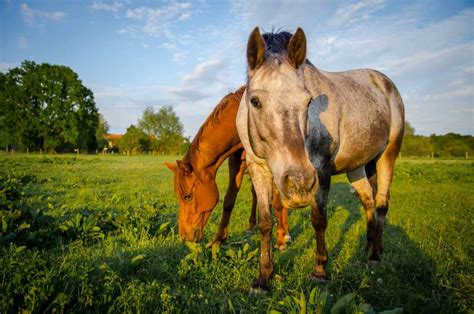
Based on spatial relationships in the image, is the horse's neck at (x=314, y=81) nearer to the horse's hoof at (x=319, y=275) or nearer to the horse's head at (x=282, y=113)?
the horse's head at (x=282, y=113)

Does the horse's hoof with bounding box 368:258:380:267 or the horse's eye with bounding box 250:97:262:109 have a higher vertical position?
the horse's eye with bounding box 250:97:262:109

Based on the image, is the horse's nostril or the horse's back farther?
the horse's back

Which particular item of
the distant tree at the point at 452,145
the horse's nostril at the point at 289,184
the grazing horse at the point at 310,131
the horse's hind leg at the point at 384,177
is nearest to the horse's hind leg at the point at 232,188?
the grazing horse at the point at 310,131

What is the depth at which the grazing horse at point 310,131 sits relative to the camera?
7.70 ft

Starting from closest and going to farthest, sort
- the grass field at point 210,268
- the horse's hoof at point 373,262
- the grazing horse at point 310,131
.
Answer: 1. the grass field at point 210,268
2. the grazing horse at point 310,131
3. the horse's hoof at point 373,262

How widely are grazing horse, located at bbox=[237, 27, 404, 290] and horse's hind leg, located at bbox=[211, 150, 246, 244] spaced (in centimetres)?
127

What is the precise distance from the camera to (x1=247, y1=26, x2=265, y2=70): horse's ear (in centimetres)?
258

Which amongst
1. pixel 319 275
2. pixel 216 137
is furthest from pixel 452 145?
pixel 319 275

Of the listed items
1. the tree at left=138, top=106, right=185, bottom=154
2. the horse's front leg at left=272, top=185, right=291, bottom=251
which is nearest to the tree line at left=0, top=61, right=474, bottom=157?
the tree at left=138, top=106, right=185, bottom=154

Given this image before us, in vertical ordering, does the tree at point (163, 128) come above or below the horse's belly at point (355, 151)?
above

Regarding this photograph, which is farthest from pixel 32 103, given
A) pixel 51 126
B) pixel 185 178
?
pixel 185 178

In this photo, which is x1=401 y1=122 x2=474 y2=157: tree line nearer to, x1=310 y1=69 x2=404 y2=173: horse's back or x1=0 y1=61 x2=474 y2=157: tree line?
x1=0 y1=61 x2=474 y2=157: tree line

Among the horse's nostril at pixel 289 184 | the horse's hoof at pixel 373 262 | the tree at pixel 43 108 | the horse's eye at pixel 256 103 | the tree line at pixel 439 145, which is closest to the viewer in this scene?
the horse's nostril at pixel 289 184

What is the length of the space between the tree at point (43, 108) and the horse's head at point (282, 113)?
50856 mm
